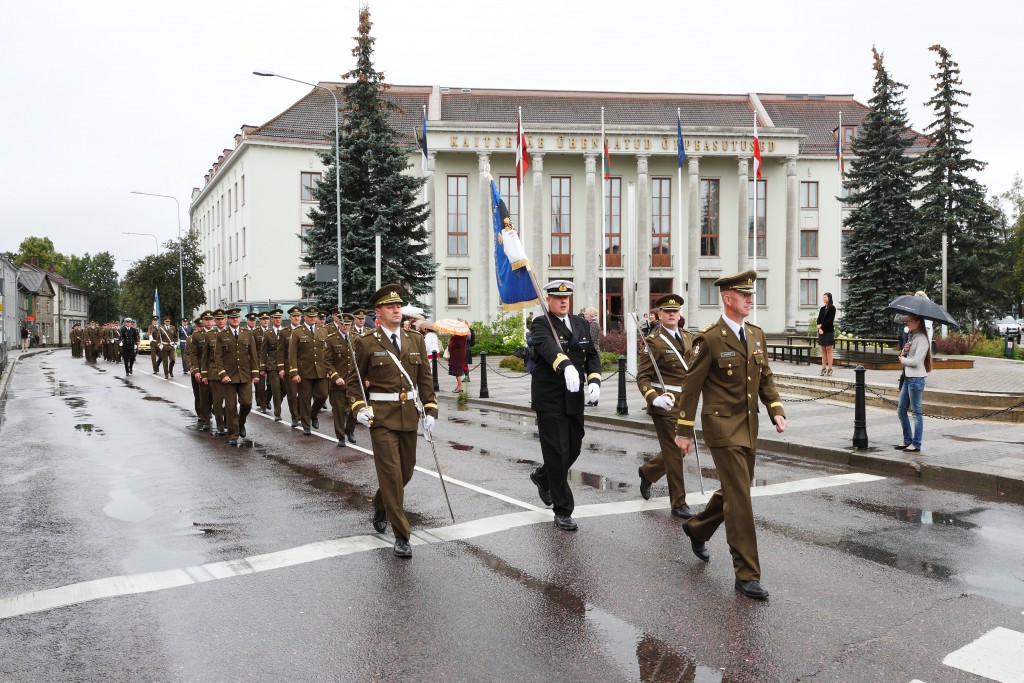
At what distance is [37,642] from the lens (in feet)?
15.3

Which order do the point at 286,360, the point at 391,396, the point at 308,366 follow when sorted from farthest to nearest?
the point at 286,360, the point at 308,366, the point at 391,396

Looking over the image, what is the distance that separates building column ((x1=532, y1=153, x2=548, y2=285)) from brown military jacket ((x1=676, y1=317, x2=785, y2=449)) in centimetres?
4075

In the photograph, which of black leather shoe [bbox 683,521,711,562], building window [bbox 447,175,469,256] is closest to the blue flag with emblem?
black leather shoe [bbox 683,521,711,562]

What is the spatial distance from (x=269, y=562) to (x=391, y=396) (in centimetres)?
157

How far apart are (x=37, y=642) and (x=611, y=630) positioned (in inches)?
130

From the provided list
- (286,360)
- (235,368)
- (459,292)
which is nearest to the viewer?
(235,368)

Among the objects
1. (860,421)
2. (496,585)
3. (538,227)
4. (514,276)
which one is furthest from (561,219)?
(496,585)

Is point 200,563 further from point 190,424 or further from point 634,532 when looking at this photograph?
point 190,424

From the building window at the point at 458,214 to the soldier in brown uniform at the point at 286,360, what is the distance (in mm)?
32939

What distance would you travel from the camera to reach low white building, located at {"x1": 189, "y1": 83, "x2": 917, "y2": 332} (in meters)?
46.8

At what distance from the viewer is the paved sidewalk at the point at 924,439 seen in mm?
9273

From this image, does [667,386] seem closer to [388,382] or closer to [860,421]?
[388,382]

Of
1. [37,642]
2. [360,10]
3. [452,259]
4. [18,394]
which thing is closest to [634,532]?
[37,642]

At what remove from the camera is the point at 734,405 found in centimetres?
559
